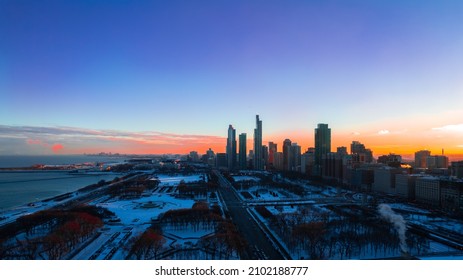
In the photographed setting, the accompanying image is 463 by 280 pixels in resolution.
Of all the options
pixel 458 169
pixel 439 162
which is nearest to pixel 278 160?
pixel 439 162

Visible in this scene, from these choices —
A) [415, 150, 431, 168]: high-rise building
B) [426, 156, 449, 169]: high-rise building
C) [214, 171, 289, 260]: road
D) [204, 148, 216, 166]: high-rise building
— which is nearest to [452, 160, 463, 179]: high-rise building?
[426, 156, 449, 169]: high-rise building

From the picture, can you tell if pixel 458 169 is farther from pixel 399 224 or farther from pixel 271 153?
pixel 271 153

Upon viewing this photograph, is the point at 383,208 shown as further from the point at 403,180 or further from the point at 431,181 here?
the point at 403,180

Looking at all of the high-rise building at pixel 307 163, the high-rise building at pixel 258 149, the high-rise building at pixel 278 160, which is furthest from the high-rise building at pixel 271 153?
the high-rise building at pixel 307 163

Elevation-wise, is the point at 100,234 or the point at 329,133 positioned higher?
the point at 329,133

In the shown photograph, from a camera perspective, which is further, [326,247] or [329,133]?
[329,133]

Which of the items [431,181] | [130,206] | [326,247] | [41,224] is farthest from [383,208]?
[41,224]
